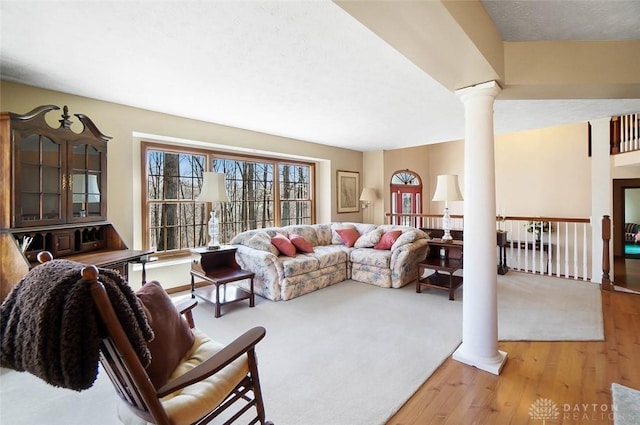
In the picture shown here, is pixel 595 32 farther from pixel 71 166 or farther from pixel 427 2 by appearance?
pixel 71 166

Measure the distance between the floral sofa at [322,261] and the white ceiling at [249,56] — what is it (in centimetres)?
180

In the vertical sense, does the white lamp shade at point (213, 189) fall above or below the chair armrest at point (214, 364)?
above

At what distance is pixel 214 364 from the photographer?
4.13ft

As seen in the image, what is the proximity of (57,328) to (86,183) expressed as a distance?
2471mm

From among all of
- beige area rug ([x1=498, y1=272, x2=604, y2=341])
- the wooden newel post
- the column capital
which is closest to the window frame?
the column capital

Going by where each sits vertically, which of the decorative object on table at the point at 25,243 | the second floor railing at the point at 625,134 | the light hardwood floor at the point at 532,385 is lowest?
the light hardwood floor at the point at 532,385

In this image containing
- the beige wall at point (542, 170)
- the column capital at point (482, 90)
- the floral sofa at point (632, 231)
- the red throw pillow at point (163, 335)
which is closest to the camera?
the red throw pillow at point (163, 335)

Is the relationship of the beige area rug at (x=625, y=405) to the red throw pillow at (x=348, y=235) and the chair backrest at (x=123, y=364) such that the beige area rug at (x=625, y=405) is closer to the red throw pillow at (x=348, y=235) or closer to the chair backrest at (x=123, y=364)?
the chair backrest at (x=123, y=364)

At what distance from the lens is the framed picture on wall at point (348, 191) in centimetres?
647

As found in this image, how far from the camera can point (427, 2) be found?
1.31 metres

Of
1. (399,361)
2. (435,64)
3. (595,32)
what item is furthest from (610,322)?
(435,64)

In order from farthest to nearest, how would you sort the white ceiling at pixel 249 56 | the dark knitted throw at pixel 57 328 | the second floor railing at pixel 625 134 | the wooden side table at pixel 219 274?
the second floor railing at pixel 625 134
the wooden side table at pixel 219 274
the white ceiling at pixel 249 56
the dark knitted throw at pixel 57 328

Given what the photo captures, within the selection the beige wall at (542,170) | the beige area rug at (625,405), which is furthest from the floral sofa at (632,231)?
the beige area rug at (625,405)

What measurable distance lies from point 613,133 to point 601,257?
2.06 m
